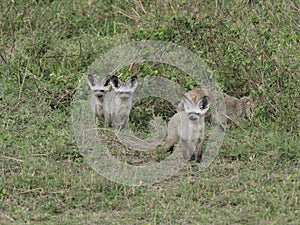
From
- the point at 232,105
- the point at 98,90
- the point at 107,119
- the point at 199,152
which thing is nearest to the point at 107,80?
the point at 98,90

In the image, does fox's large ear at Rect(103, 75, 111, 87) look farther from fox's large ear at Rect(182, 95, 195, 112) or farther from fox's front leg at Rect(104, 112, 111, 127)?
fox's large ear at Rect(182, 95, 195, 112)

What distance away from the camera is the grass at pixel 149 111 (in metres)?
6.52

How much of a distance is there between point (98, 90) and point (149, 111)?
2.42ft

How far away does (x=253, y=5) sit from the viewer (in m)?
10.1

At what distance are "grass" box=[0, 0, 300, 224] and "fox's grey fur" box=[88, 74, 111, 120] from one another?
0.31 m

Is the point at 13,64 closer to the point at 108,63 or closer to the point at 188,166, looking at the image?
the point at 108,63

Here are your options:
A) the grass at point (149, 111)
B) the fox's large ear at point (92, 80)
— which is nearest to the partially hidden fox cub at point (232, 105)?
the grass at point (149, 111)

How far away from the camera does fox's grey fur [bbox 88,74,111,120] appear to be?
8.96m

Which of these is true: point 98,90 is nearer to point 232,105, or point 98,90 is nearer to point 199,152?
point 232,105

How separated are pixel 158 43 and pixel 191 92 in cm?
92

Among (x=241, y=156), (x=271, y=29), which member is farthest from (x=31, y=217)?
(x=271, y=29)

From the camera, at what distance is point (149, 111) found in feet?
28.6

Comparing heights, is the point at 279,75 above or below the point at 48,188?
above

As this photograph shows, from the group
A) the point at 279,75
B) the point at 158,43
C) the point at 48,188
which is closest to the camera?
the point at 48,188
